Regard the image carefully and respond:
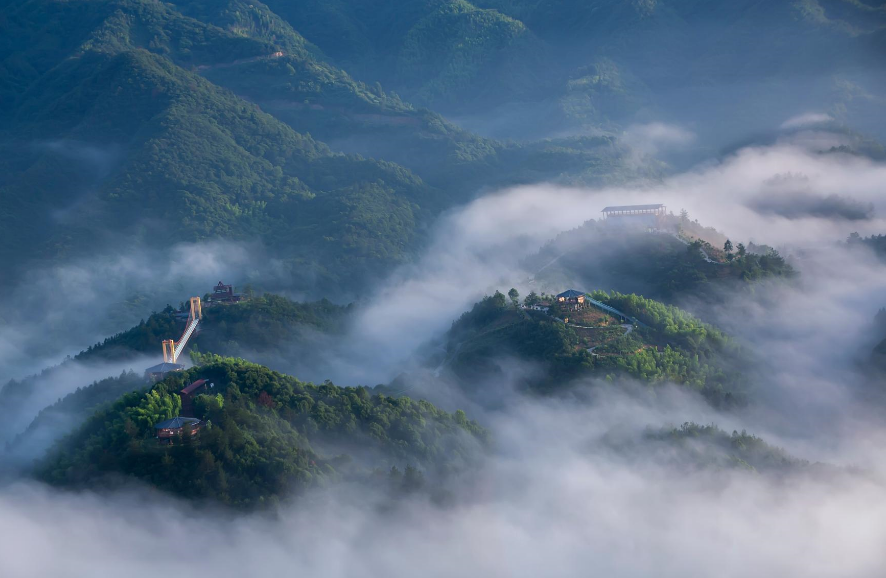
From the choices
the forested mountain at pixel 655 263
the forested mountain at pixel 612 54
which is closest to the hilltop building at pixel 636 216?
the forested mountain at pixel 655 263

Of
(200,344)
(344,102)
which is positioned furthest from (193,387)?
(344,102)

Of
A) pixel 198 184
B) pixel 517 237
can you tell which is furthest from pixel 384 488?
pixel 198 184

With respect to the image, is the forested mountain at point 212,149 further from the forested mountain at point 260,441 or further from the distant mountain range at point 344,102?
the forested mountain at point 260,441

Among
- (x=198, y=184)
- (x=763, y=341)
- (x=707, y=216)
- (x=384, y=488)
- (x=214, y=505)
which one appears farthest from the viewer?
(x=198, y=184)

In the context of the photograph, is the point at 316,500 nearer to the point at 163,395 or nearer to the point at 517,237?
the point at 163,395

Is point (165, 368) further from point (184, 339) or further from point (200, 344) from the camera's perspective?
point (200, 344)
